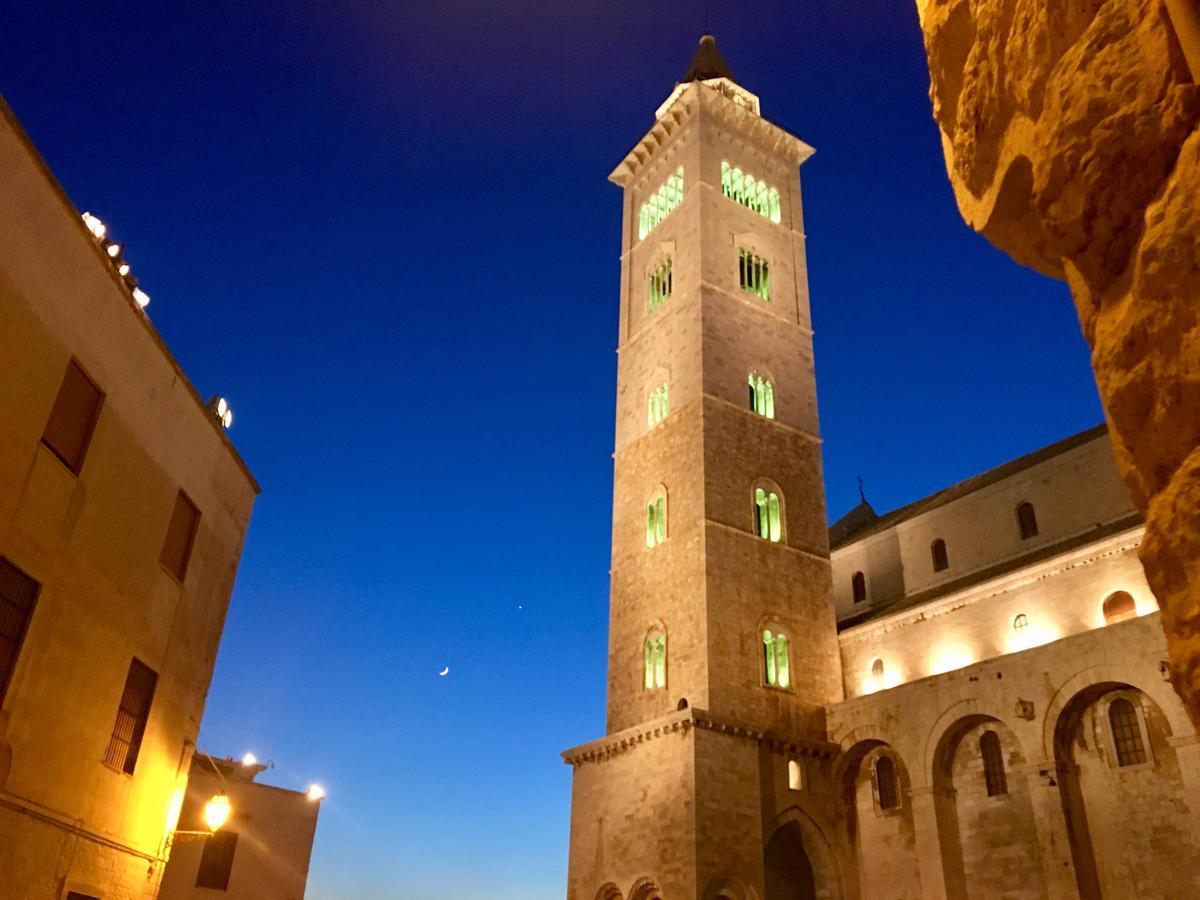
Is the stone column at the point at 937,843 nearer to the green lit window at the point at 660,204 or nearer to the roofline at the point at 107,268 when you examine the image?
the roofline at the point at 107,268

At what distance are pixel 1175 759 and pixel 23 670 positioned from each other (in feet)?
62.1

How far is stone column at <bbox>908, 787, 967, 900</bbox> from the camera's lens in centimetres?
2030

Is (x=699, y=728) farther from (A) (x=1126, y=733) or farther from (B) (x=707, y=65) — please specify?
(B) (x=707, y=65)

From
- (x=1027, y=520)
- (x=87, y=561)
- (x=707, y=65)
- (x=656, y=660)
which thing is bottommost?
(x=87, y=561)

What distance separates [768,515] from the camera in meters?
27.1

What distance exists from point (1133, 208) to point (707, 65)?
38.1 metres

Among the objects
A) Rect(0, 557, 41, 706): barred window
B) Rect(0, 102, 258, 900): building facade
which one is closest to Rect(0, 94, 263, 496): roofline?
Rect(0, 102, 258, 900): building facade

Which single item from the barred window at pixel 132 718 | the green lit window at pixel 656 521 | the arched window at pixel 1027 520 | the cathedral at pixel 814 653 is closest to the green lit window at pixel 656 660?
the cathedral at pixel 814 653

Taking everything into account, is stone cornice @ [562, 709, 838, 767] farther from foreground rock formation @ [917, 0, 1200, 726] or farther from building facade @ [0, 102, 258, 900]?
foreground rock formation @ [917, 0, 1200, 726]

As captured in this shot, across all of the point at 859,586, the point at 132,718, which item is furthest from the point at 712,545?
the point at 132,718

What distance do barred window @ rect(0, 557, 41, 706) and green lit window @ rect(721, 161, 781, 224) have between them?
26.5 m

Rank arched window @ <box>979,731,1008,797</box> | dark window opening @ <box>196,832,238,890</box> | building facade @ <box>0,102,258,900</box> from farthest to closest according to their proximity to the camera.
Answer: dark window opening @ <box>196,832,238,890</box> → arched window @ <box>979,731,1008,797</box> → building facade @ <box>0,102,258,900</box>

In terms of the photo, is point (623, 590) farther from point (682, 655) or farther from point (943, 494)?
point (943, 494)

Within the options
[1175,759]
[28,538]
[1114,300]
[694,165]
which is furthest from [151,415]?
[694,165]
